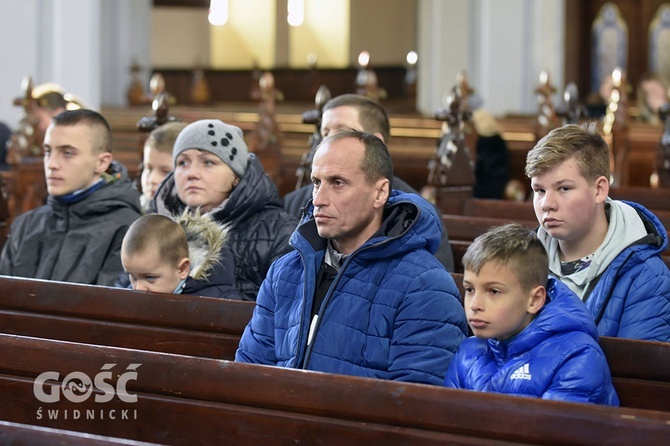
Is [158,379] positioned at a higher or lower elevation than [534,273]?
lower

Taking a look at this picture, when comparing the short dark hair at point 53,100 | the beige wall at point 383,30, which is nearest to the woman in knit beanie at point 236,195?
the short dark hair at point 53,100

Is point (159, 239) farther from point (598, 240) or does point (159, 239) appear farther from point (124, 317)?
point (598, 240)

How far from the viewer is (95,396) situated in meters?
2.71

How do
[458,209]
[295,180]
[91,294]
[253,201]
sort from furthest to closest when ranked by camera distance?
[295,180]
[458,209]
[253,201]
[91,294]

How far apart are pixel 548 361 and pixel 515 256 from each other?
0.86ft

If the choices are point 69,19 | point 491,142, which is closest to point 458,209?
point 491,142

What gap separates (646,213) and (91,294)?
170 centimetres

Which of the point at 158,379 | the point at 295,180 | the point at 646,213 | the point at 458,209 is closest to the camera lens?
the point at 158,379

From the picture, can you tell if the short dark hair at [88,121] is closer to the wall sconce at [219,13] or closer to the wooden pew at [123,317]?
the wooden pew at [123,317]

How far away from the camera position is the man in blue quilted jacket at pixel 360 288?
274 centimetres

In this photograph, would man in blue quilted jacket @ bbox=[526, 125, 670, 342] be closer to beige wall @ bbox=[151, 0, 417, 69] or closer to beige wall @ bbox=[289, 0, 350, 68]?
beige wall @ bbox=[151, 0, 417, 69]

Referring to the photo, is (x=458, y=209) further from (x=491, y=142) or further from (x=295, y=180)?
(x=491, y=142)

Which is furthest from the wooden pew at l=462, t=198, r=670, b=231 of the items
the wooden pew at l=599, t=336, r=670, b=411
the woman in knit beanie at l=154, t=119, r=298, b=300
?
the wooden pew at l=599, t=336, r=670, b=411

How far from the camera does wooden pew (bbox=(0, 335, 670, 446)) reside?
7.24ft
